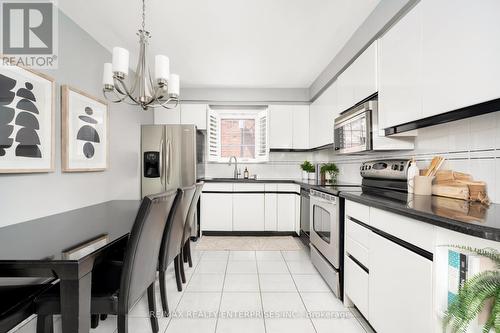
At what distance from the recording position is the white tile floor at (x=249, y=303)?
1.79 m

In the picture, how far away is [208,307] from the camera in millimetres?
2035

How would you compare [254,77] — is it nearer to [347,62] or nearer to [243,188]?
[347,62]

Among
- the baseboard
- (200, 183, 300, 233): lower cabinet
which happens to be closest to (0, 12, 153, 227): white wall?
(200, 183, 300, 233): lower cabinet

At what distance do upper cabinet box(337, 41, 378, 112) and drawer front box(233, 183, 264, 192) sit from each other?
1798 mm

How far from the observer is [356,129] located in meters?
2.41

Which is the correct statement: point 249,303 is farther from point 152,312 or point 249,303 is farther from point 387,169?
point 387,169

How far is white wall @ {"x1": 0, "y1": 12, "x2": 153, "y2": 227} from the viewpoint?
6.04 feet

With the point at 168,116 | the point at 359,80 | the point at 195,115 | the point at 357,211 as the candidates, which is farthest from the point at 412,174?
the point at 168,116

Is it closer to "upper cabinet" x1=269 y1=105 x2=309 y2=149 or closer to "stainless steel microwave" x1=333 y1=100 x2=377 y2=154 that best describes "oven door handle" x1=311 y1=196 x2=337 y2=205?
"stainless steel microwave" x1=333 y1=100 x2=377 y2=154

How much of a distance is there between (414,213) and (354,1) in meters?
1.92

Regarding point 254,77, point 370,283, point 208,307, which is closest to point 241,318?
point 208,307

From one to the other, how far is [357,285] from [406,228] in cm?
80

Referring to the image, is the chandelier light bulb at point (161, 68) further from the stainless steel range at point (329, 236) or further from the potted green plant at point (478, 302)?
the potted green plant at point (478, 302)

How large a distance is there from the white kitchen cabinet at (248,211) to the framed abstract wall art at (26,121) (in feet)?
8.44
